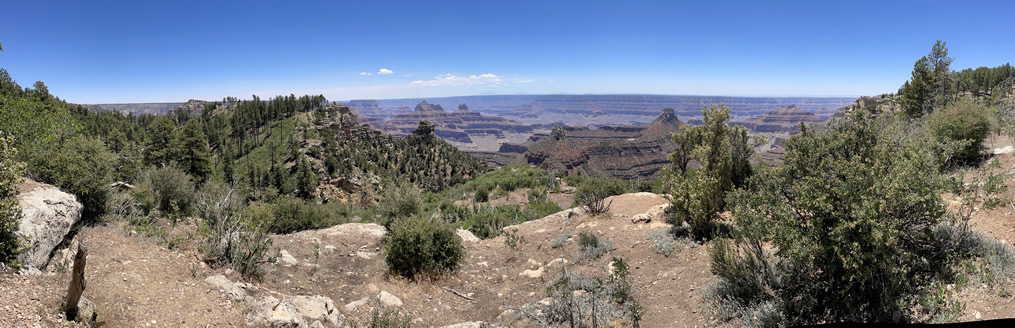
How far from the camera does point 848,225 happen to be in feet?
19.6

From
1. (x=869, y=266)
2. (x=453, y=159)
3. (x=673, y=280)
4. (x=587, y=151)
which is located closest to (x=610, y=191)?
(x=673, y=280)

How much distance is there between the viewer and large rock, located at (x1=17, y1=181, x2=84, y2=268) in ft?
26.2

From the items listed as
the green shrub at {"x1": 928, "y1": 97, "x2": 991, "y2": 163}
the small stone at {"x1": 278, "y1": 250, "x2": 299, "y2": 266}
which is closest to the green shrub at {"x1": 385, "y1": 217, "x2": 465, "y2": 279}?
the small stone at {"x1": 278, "y1": 250, "x2": 299, "y2": 266}

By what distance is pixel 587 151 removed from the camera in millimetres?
166375

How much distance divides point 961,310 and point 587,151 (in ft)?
534

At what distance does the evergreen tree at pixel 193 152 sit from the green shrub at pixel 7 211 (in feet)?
105

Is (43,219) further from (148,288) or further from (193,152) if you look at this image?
(193,152)

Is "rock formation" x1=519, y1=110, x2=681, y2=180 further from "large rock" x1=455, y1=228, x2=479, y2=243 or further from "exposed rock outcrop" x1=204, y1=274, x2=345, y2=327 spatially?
"exposed rock outcrop" x1=204, y1=274, x2=345, y2=327

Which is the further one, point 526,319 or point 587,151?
point 587,151

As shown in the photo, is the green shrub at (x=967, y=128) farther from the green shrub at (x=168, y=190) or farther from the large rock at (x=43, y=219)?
the green shrub at (x=168, y=190)

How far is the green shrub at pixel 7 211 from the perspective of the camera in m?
7.09

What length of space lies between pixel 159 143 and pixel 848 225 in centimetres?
4682

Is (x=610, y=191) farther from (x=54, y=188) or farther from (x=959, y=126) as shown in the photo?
(x=54, y=188)

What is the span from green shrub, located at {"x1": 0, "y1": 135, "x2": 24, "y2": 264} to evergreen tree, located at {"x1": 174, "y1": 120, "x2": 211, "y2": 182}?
32.0 meters
